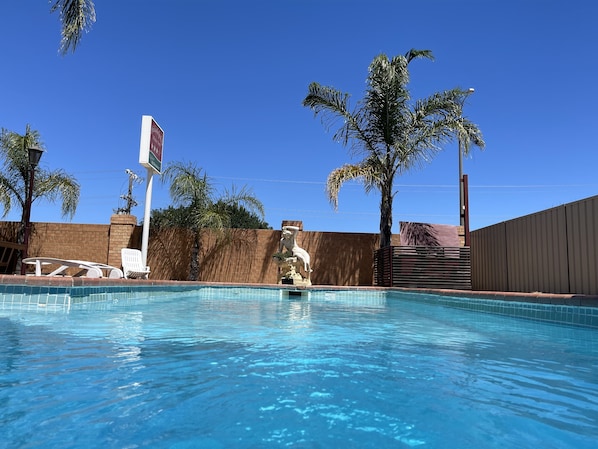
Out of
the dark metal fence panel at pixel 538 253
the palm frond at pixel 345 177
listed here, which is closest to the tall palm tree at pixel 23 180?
the palm frond at pixel 345 177

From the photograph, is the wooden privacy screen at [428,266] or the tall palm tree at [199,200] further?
the tall palm tree at [199,200]

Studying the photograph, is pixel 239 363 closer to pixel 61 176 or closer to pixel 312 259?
pixel 312 259

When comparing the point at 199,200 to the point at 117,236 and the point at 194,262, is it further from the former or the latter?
the point at 117,236

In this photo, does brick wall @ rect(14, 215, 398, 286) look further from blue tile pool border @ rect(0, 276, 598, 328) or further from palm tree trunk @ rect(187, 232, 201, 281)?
blue tile pool border @ rect(0, 276, 598, 328)

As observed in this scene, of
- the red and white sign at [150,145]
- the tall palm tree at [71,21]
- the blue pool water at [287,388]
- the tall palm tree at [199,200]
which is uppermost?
the tall palm tree at [71,21]

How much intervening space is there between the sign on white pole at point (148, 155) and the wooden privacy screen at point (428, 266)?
7625mm

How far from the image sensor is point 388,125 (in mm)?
13156

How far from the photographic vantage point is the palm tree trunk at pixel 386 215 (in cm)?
1333

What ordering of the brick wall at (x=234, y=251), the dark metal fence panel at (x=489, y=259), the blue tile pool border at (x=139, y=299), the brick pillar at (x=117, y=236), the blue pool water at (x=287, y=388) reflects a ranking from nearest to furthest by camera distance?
1. the blue pool water at (x=287, y=388)
2. the blue tile pool border at (x=139, y=299)
3. the dark metal fence panel at (x=489, y=259)
4. the brick pillar at (x=117, y=236)
5. the brick wall at (x=234, y=251)

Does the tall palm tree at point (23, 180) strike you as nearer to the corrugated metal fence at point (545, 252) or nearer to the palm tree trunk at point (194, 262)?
the palm tree trunk at point (194, 262)

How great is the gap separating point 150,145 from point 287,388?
468 inches

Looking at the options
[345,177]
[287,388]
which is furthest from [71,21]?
[287,388]

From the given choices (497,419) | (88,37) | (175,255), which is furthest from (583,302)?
(175,255)

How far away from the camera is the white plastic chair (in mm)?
10986
